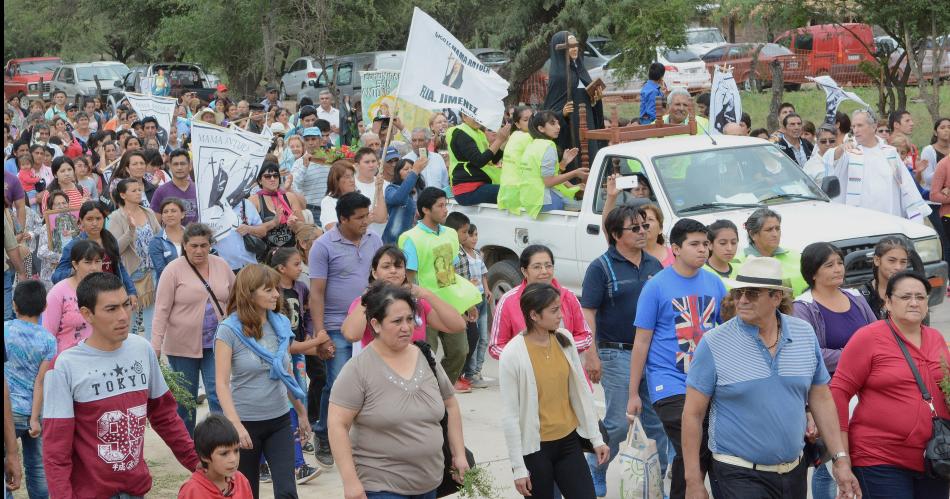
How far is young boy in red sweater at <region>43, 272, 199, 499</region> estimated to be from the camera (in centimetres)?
578

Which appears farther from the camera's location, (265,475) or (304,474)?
(265,475)

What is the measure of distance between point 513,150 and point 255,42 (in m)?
29.1

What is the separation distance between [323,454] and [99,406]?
10.7ft

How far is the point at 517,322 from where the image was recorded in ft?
23.5

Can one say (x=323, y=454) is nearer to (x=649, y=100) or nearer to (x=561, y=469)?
(x=561, y=469)

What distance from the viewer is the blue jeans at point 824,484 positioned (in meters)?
6.94

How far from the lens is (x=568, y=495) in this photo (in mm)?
6453

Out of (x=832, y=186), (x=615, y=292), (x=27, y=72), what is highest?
(x=27, y=72)

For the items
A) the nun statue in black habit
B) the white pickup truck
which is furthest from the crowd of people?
the nun statue in black habit

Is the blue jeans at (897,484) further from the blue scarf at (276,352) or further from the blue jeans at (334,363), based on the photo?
the blue jeans at (334,363)

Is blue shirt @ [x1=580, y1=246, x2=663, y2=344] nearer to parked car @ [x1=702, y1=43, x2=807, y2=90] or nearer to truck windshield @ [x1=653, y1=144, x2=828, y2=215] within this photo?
truck windshield @ [x1=653, y1=144, x2=828, y2=215]

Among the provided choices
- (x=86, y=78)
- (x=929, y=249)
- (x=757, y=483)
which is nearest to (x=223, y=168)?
(x=929, y=249)

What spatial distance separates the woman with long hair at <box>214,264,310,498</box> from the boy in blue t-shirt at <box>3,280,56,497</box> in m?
0.97

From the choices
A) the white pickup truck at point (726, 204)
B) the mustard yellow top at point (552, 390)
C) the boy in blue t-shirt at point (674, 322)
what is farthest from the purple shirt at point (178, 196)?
the mustard yellow top at point (552, 390)
